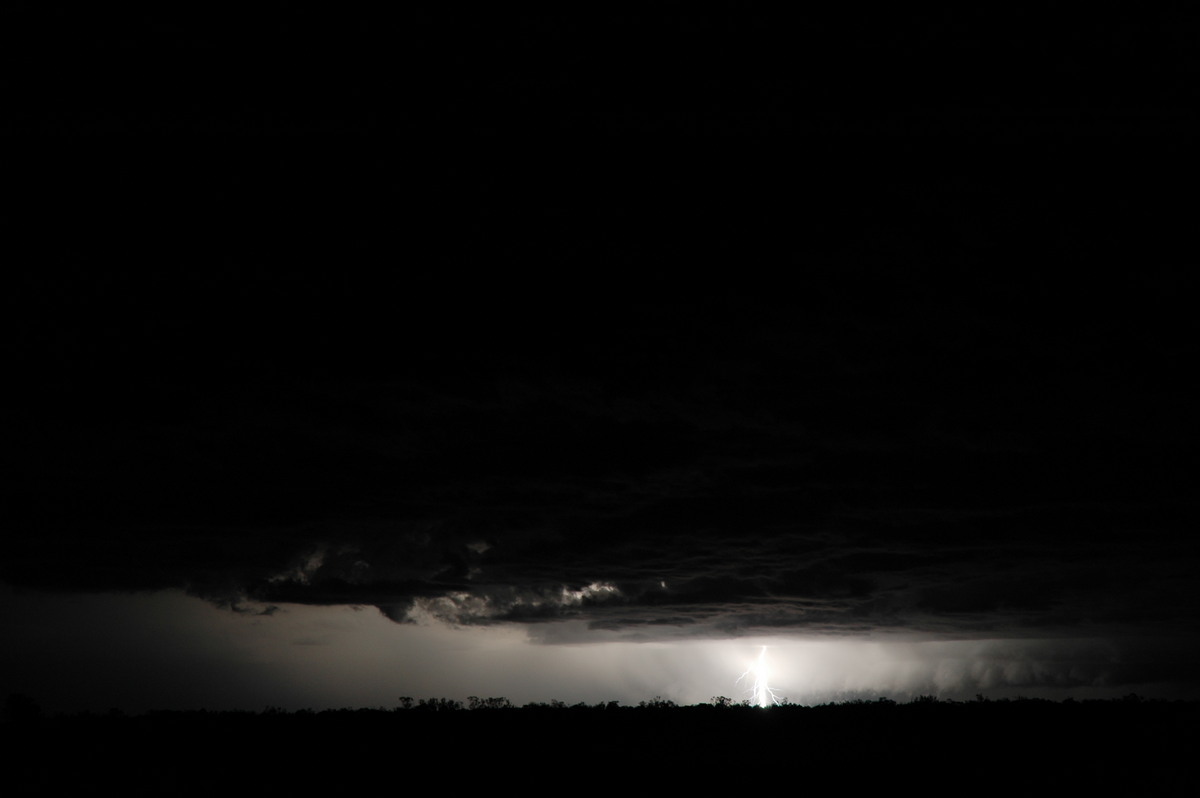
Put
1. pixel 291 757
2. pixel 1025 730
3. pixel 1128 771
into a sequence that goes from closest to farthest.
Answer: pixel 1128 771
pixel 291 757
pixel 1025 730

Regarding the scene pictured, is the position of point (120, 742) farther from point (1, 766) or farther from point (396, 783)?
point (396, 783)

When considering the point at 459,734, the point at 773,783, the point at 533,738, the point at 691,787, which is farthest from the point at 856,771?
the point at 459,734

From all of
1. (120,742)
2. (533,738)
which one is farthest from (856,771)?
(120,742)

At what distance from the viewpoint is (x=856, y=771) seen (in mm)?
28578

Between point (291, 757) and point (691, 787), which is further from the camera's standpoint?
point (291, 757)

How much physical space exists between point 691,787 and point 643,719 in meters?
20.6

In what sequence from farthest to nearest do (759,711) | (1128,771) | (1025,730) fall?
(759,711) < (1025,730) < (1128,771)

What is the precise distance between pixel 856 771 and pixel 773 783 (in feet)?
11.7

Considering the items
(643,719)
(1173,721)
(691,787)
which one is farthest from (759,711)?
(691,787)

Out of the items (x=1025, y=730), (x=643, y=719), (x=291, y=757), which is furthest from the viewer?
(x=643, y=719)

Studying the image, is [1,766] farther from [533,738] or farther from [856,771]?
[856,771]

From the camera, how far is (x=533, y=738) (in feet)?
122

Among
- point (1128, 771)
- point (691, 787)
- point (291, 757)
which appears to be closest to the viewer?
point (691, 787)

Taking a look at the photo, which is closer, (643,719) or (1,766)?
(1,766)
